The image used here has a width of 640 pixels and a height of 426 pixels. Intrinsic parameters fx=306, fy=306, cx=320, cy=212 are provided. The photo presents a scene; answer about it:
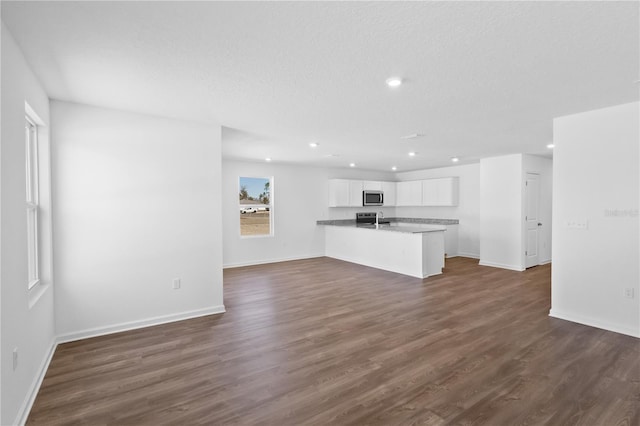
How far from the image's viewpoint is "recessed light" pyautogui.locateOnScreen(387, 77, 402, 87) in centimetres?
260

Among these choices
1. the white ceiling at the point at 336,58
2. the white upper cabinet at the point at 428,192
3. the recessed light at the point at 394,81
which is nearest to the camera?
the white ceiling at the point at 336,58

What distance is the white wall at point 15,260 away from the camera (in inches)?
71.7

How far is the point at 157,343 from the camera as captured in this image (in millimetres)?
3189

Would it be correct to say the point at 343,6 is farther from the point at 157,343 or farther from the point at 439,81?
the point at 157,343

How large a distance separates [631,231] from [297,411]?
152 inches

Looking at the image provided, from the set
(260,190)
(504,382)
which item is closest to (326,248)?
(260,190)

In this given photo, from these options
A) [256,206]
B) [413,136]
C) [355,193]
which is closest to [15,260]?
[413,136]

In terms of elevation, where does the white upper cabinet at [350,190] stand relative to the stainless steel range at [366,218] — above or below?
above

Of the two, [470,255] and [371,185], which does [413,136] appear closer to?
[371,185]

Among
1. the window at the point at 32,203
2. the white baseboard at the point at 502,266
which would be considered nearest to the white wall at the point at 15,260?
the window at the point at 32,203

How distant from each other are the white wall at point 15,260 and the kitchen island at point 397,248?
546cm

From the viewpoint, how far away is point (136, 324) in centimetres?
355

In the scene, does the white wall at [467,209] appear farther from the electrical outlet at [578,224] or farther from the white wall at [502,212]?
the electrical outlet at [578,224]

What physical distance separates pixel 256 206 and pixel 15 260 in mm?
5683
